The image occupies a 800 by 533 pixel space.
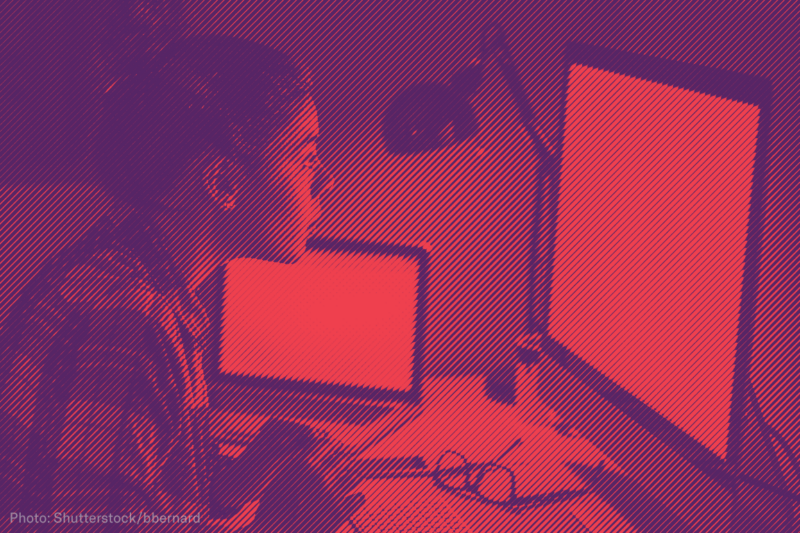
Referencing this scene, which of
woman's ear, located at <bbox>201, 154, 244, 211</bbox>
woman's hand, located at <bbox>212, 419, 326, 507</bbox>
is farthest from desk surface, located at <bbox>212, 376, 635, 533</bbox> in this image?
woman's ear, located at <bbox>201, 154, 244, 211</bbox>

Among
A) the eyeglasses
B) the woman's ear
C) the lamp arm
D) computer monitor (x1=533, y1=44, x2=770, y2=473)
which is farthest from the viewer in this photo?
the lamp arm

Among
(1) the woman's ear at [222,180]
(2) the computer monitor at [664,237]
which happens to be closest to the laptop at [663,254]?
(2) the computer monitor at [664,237]

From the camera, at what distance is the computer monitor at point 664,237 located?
83 centimetres

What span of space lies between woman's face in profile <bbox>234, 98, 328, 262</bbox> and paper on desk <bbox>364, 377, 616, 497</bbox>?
378 mm

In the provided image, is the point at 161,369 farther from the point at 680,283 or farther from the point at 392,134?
the point at 680,283

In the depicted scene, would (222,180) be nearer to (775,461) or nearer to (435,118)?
(435,118)

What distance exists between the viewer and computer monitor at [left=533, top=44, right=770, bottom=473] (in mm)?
835

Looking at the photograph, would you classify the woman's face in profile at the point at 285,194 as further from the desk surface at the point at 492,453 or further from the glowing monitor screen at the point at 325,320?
the desk surface at the point at 492,453

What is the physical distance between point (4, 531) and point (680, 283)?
91 centimetres

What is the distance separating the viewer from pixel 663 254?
0.96 metres

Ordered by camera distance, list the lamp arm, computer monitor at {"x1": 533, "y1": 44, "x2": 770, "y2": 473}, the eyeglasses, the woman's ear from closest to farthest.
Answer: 1. computer monitor at {"x1": 533, "y1": 44, "x2": 770, "y2": 473}
2. the woman's ear
3. the eyeglasses
4. the lamp arm

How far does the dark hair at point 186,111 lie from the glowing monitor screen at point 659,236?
45 centimetres

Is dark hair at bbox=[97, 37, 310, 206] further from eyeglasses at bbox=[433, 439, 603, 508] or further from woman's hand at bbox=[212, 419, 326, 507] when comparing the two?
eyeglasses at bbox=[433, 439, 603, 508]

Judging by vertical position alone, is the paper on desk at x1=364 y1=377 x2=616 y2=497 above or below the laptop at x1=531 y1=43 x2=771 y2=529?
below
